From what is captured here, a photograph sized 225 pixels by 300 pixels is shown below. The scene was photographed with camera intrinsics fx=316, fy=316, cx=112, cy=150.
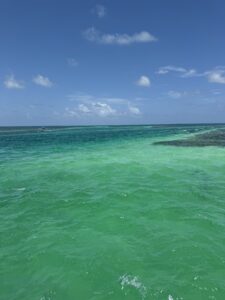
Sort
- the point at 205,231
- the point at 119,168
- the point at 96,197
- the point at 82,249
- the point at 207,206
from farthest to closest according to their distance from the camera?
the point at 119,168 → the point at 96,197 → the point at 207,206 → the point at 205,231 → the point at 82,249

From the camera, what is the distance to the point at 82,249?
997 centimetres

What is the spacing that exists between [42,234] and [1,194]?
700cm

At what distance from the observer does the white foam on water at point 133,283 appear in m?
7.68

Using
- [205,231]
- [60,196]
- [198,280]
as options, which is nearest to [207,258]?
[198,280]

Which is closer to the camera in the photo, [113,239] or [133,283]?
[133,283]

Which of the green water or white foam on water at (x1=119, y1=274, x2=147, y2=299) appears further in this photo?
the green water

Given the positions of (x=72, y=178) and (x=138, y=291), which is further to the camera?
(x=72, y=178)

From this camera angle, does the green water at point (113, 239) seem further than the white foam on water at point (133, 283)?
Yes

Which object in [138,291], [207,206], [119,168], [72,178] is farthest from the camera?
[119,168]

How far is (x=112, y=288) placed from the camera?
7.84m

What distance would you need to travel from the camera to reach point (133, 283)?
7.96 metres

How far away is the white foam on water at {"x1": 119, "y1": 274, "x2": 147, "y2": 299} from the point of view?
303 inches

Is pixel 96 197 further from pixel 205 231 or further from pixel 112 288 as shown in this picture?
pixel 112 288

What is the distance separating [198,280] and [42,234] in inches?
223
